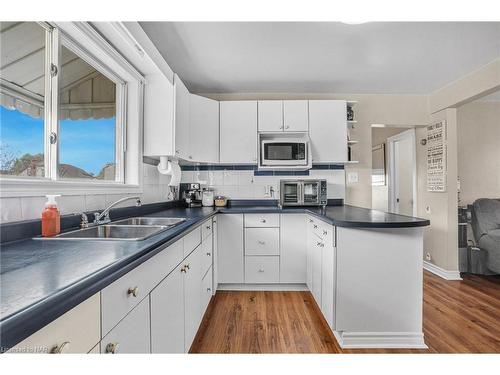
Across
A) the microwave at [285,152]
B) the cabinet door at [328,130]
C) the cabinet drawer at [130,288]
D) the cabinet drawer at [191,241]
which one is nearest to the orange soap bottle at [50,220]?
the cabinet drawer at [130,288]

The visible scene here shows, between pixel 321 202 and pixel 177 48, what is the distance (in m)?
2.12

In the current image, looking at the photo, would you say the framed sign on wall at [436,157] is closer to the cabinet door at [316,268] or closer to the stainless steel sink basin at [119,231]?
the cabinet door at [316,268]

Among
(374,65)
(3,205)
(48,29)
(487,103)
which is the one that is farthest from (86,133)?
(487,103)

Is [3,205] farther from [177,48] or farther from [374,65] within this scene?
[374,65]

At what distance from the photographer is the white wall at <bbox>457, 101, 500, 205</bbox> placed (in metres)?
3.60

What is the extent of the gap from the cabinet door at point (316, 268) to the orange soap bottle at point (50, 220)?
5.99 ft

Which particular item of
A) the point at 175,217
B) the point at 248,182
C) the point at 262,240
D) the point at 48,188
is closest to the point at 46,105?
the point at 48,188

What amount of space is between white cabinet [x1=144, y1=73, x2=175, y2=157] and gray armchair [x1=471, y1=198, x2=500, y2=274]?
12.4 ft

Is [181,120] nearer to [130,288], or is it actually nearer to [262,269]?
[262,269]

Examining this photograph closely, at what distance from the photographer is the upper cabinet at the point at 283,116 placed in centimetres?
304

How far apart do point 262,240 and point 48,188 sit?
1.94 m

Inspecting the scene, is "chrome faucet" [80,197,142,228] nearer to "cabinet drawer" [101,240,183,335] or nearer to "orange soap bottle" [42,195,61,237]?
"orange soap bottle" [42,195,61,237]

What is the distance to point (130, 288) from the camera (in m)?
0.86
